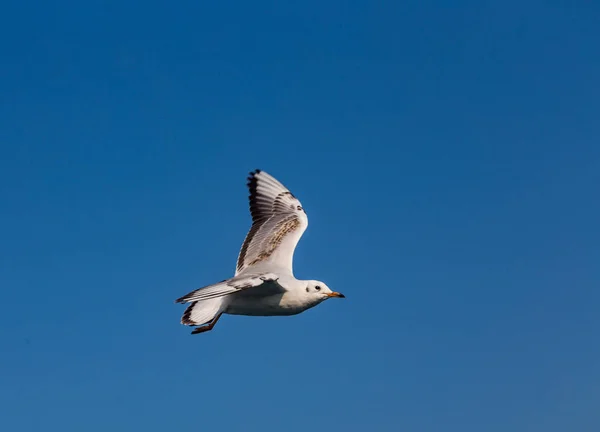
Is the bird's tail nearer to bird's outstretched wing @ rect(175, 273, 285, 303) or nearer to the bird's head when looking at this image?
bird's outstretched wing @ rect(175, 273, 285, 303)

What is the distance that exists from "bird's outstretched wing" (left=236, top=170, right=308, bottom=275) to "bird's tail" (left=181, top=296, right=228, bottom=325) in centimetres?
234

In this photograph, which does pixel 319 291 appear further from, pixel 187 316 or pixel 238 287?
pixel 187 316

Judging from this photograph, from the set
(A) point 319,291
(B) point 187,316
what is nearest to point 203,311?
(B) point 187,316

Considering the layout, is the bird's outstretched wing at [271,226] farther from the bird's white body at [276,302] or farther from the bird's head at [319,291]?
the bird's white body at [276,302]

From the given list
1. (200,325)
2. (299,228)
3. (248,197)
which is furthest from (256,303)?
(248,197)

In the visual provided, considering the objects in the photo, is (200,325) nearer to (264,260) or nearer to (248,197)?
(264,260)

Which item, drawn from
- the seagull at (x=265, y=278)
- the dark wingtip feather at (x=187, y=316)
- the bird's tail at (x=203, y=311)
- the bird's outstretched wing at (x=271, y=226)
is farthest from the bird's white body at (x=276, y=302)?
the bird's outstretched wing at (x=271, y=226)

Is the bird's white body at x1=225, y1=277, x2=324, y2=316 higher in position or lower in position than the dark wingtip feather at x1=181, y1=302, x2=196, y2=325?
higher

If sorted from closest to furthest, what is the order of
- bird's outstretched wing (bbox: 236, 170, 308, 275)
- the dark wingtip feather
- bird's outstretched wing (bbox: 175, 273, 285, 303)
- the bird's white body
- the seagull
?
1. bird's outstretched wing (bbox: 175, 273, 285, 303)
2. the seagull
3. the dark wingtip feather
4. the bird's white body
5. bird's outstretched wing (bbox: 236, 170, 308, 275)

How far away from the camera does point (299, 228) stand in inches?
1061

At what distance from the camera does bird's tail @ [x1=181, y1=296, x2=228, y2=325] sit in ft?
71.3

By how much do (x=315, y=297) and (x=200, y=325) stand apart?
10.4ft

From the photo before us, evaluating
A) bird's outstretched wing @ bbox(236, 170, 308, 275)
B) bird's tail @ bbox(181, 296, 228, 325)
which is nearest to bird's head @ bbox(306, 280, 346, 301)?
bird's outstretched wing @ bbox(236, 170, 308, 275)

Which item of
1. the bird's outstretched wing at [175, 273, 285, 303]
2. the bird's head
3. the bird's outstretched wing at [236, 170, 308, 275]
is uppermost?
the bird's outstretched wing at [236, 170, 308, 275]
